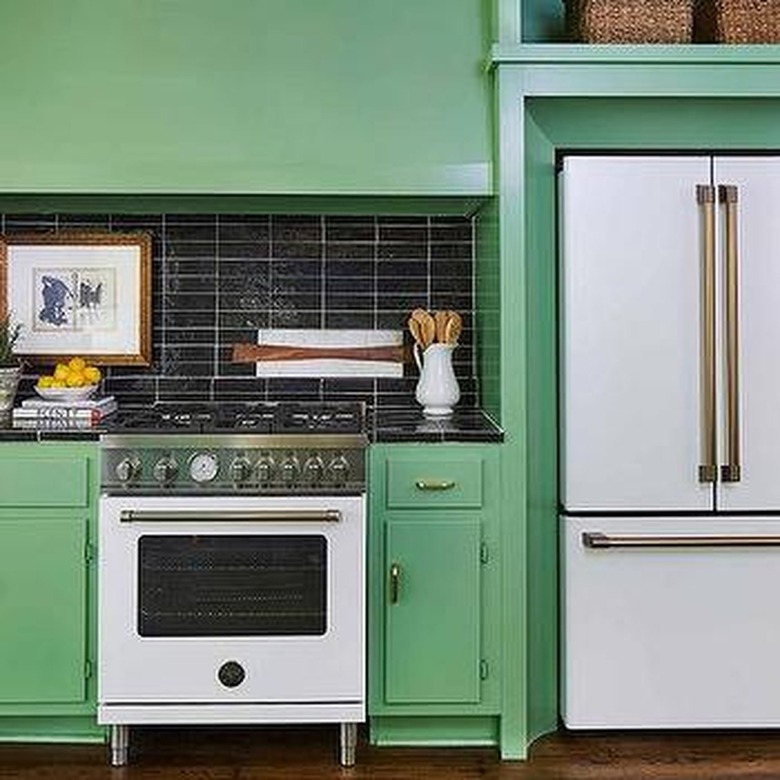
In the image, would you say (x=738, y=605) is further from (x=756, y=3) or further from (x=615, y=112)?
(x=756, y=3)

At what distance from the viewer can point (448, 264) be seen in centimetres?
389

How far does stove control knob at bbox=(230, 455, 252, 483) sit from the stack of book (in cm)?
49

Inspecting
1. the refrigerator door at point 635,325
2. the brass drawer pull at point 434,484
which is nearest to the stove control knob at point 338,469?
the brass drawer pull at point 434,484

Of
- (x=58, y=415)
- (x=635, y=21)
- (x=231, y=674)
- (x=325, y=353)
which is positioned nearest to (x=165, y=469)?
(x=58, y=415)

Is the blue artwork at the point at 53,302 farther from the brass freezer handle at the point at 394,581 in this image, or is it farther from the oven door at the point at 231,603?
the brass freezer handle at the point at 394,581

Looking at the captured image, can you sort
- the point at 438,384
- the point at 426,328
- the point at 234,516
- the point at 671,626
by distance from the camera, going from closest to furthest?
the point at 234,516, the point at 671,626, the point at 438,384, the point at 426,328

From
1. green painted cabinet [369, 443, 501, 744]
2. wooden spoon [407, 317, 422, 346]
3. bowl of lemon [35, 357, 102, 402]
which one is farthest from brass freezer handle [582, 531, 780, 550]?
bowl of lemon [35, 357, 102, 402]

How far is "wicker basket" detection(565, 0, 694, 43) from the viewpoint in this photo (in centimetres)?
327

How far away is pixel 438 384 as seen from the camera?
11.9 feet

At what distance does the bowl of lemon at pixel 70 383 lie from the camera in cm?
355

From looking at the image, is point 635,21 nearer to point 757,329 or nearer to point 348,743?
point 757,329

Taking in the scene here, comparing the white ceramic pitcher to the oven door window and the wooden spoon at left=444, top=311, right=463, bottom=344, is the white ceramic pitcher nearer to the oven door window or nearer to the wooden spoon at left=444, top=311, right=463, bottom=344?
the wooden spoon at left=444, top=311, right=463, bottom=344

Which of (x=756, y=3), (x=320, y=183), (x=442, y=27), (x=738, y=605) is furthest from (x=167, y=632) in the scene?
(x=756, y=3)

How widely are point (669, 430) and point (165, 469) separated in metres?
1.41
